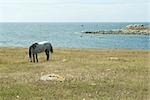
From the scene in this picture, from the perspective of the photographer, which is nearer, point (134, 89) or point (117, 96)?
point (117, 96)

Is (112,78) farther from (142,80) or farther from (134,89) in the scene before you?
(134,89)

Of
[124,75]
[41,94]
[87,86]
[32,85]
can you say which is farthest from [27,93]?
[124,75]

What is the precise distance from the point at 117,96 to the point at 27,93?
12.2ft

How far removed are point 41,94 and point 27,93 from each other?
65cm

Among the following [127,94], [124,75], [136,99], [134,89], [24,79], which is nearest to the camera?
[136,99]

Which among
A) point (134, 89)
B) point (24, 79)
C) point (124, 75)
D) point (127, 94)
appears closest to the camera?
point (127, 94)

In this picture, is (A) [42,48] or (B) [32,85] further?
(A) [42,48]

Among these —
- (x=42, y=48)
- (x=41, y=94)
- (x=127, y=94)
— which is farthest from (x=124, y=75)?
(x=42, y=48)

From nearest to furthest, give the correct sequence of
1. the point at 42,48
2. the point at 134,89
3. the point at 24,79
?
1. the point at 134,89
2. the point at 24,79
3. the point at 42,48

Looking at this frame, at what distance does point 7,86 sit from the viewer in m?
16.7

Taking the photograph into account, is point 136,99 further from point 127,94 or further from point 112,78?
point 112,78

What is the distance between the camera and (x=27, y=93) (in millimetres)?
14961

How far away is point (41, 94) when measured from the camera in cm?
1472

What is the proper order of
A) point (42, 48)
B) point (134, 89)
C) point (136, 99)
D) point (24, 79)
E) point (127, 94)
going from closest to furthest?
point (136, 99), point (127, 94), point (134, 89), point (24, 79), point (42, 48)
